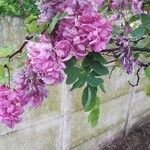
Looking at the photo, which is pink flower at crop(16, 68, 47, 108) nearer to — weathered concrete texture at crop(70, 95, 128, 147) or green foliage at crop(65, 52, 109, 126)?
green foliage at crop(65, 52, 109, 126)

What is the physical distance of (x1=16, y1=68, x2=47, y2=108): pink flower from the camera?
1.17 meters

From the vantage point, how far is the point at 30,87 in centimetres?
119

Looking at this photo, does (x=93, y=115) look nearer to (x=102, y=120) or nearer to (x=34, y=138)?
(x=34, y=138)

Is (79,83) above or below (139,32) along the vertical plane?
below

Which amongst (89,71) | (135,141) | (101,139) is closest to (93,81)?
(89,71)

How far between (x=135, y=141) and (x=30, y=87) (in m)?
2.90

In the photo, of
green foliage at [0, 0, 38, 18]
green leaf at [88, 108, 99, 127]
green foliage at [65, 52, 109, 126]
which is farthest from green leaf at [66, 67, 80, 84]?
green foliage at [0, 0, 38, 18]

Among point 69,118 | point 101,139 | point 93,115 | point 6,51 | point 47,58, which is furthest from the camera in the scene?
point 101,139

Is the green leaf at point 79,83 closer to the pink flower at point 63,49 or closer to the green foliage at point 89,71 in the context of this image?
the green foliage at point 89,71

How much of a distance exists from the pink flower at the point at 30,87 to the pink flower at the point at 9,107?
0.06 ft

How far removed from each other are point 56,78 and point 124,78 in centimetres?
252

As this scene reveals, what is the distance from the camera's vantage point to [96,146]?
357 centimetres

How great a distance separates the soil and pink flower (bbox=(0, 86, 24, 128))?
8.28ft

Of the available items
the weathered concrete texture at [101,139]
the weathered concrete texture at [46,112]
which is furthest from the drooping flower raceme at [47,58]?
the weathered concrete texture at [101,139]
